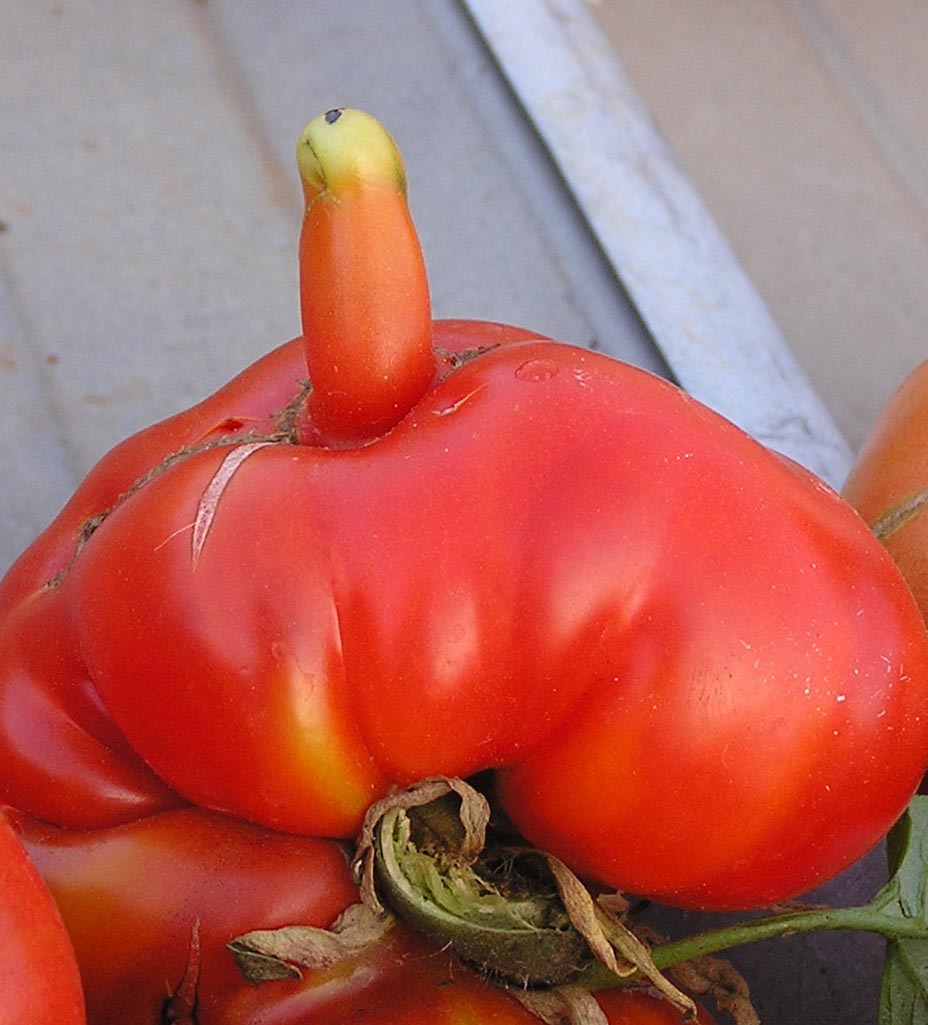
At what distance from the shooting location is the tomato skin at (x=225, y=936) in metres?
0.58

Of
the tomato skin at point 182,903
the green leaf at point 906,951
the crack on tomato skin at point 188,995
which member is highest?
the tomato skin at point 182,903

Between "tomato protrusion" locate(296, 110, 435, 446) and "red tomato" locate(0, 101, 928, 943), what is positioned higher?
"tomato protrusion" locate(296, 110, 435, 446)

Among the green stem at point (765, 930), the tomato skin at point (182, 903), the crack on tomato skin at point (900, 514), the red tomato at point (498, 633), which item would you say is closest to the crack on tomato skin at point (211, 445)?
the red tomato at point (498, 633)

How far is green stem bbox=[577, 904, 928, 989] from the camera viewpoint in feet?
2.04

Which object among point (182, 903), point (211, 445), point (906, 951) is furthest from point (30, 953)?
point (906, 951)

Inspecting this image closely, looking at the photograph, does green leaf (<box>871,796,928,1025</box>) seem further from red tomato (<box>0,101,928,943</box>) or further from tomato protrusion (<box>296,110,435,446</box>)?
tomato protrusion (<box>296,110,435,446</box>)

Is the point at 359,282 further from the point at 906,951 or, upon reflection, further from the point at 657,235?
the point at 657,235

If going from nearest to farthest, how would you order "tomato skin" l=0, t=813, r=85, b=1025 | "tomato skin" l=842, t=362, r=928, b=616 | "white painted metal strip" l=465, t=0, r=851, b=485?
"tomato skin" l=0, t=813, r=85, b=1025, "tomato skin" l=842, t=362, r=928, b=616, "white painted metal strip" l=465, t=0, r=851, b=485

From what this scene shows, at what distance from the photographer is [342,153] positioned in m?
0.58

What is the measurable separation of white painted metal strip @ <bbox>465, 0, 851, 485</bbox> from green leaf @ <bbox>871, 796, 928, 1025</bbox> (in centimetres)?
60

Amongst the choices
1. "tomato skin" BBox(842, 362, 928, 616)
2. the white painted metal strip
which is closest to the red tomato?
"tomato skin" BBox(842, 362, 928, 616)

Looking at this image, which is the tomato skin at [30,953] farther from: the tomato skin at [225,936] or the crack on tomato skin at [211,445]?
the crack on tomato skin at [211,445]

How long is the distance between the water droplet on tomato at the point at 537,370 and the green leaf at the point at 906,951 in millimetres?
307

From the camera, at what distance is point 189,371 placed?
123 cm
